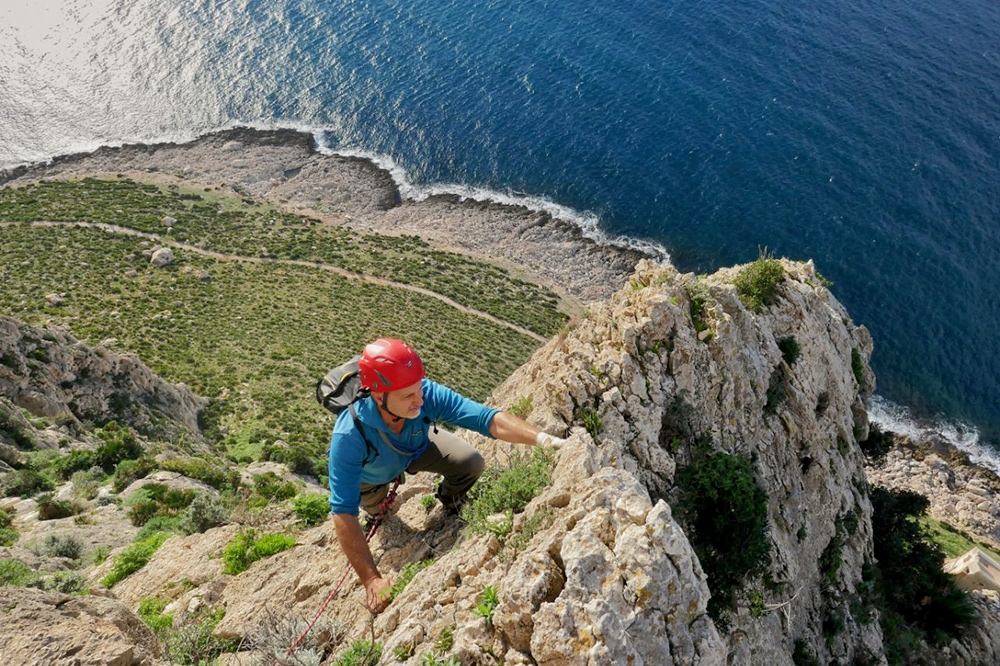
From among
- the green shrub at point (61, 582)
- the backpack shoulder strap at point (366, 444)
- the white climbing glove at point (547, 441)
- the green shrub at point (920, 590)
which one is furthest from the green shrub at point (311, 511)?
the green shrub at point (920, 590)

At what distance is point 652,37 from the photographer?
3639 inches

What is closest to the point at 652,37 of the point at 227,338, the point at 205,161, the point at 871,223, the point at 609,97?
the point at 609,97

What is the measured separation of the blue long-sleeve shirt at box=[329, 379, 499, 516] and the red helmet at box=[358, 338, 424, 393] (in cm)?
49

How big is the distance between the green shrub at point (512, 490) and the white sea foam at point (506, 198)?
60.2m

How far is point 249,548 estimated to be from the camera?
1270 cm

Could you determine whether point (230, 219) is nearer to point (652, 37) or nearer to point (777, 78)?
point (652, 37)

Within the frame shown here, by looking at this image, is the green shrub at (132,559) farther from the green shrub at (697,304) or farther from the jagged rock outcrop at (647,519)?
the green shrub at (697,304)

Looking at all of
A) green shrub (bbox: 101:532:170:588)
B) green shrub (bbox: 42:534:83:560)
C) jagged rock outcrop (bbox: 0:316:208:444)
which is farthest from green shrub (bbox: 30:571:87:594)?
jagged rock outcrop (bbox: 0:316:208:444)

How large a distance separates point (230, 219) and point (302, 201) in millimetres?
9096

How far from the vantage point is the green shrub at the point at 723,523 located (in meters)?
12.1

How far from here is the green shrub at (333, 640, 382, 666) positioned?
25.8 feet

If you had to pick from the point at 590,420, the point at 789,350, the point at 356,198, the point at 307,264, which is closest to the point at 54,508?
the point at 590,420

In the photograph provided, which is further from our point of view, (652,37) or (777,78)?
(652,37)

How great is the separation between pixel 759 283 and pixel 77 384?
2793cm
